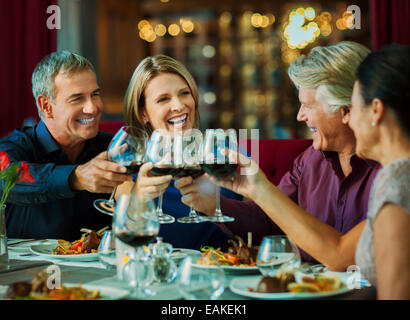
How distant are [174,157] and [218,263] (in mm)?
303

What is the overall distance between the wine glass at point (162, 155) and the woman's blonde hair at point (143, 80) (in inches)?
30.3

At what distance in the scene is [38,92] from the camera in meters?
2.30

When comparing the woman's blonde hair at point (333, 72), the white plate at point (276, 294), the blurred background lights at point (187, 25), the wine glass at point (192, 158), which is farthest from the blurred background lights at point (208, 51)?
the white plate at point (276, 294)

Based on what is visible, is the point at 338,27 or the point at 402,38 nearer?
the point at 402,38

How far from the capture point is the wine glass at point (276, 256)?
3.60 feet

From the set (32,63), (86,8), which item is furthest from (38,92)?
(86,8)

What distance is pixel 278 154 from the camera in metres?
2.37

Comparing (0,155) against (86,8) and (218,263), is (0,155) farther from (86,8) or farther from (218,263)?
(86,8)

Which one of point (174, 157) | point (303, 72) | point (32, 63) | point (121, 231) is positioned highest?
point (32, 63)

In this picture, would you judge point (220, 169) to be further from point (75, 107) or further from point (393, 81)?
point (75, 107)

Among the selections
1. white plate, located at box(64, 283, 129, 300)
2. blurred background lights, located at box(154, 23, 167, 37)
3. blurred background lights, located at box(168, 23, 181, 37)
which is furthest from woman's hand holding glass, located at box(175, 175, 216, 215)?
blurred background lights, located at box(168, 23, 181, 37)

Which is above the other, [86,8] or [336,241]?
[86,8]

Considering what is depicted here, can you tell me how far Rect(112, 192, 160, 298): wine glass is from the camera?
111 centimetres

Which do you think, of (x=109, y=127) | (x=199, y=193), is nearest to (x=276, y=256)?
(x=199, y=193)
